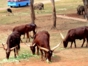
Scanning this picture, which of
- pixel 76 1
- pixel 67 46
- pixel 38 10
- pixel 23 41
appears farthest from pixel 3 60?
pixel 76 1

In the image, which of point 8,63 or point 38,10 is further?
point 38,10

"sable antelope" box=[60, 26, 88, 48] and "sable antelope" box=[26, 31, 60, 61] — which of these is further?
"sable antelope" box=[60, 26, 88, 48]

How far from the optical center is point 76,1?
55000 mm

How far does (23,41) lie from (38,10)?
74.3ft

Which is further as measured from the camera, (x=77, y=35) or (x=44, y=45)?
(x=77, y=35)

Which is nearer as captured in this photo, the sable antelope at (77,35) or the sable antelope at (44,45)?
the sable antelope at (44,45)

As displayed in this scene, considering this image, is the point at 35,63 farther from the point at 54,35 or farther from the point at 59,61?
the point at 54,35

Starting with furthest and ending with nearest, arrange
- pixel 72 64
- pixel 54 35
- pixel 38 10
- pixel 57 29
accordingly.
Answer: pixel 38 10 → pixel 57 29 → pixel 54 35 → pixel 72 64

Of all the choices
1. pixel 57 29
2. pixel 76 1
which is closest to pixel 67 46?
pixel 57 29

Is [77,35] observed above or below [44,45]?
below

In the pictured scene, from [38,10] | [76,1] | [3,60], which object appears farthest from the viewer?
[76,1]

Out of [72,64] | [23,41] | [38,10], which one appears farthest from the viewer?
[38,10]

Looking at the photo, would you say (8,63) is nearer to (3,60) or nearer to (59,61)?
(3,60)

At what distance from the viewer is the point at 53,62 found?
14.1 metres
